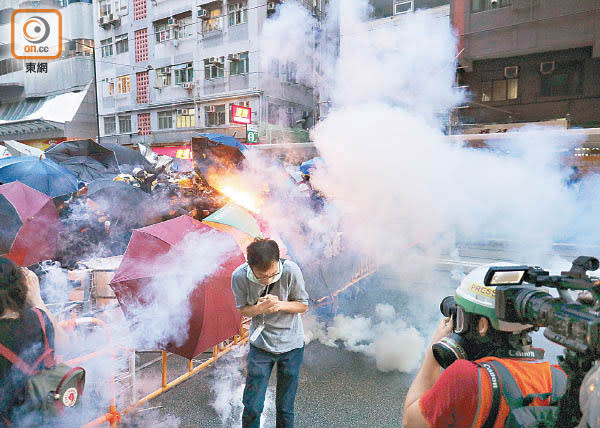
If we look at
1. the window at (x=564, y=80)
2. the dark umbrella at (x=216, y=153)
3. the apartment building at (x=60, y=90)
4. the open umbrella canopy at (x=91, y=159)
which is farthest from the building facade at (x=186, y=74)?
the dark umbrella at (x=216, y=153)

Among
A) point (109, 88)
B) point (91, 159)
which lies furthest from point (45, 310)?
point (109, 88)

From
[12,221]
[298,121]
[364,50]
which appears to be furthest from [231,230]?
[298,121]

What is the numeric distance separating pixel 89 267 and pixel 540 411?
15.0 feet

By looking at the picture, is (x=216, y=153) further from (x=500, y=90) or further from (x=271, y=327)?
(x=500, y=90)

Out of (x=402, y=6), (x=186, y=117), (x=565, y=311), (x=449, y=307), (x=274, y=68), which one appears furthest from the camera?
(x=186, y=117)

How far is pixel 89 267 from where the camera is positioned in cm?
477

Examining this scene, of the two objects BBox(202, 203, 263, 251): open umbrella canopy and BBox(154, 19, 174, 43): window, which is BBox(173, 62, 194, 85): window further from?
BBox(202, 203, 263, 251): open umbrella canopy

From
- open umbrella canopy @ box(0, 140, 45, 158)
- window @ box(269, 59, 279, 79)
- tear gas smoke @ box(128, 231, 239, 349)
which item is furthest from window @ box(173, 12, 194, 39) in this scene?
tear gas smoke @ box(128, 231, 239, 349)

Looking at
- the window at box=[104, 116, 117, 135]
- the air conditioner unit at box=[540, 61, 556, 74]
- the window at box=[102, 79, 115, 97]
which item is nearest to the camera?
the air conditioner unit at box=[540, 61, 556, 74]

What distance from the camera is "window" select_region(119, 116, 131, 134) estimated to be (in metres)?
28.7

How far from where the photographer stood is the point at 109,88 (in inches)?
1169

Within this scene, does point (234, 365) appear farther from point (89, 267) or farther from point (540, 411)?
point (540, 411)

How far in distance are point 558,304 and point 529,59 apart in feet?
54.9

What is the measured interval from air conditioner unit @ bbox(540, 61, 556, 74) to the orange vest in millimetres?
16358
